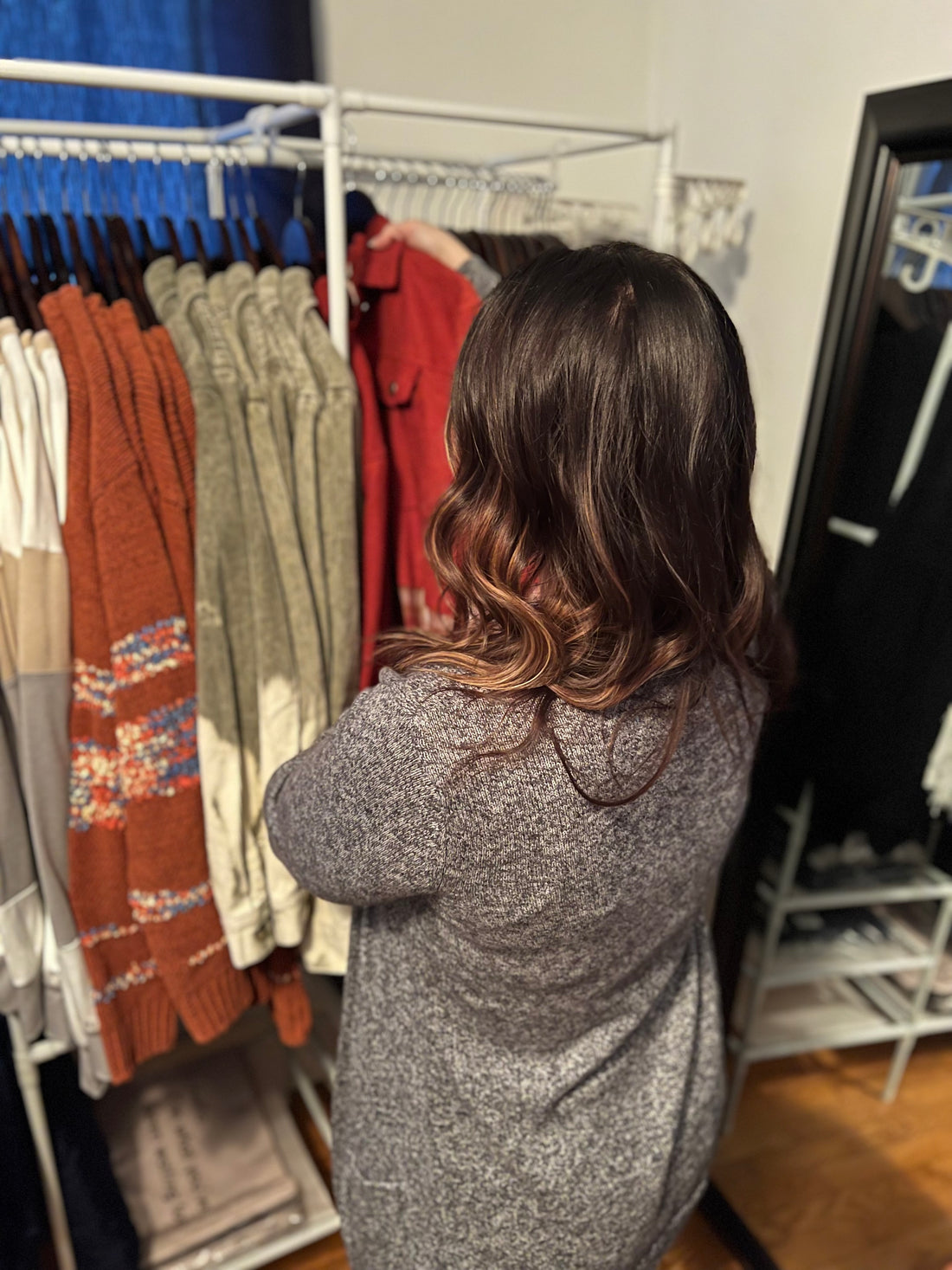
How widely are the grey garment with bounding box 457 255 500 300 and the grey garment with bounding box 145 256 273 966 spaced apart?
0.31 meters

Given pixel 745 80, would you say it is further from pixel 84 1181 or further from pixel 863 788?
pixel 84 1181

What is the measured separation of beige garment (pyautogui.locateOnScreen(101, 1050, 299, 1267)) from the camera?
1.39 metres

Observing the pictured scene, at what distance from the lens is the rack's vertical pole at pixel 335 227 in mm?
932

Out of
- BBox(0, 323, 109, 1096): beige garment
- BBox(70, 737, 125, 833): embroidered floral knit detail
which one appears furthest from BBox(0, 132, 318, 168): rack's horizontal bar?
BBox(70, 737, 125, 833): embroidered floral knit detail

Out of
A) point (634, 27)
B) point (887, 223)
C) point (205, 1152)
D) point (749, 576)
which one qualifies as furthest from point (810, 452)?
point (205, 1152)

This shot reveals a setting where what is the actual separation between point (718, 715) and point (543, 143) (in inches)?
58.3

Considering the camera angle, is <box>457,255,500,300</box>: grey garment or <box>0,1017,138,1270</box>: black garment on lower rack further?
<box>0,1017,138,1270</box>: black garment on lower rack

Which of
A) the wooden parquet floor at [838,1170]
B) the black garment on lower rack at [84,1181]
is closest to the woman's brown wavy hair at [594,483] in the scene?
the black garment on lower rack at [84,1181]

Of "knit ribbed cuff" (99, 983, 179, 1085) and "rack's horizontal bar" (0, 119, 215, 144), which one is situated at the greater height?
"rack's horizontal bar" (0, 119, 215, 144)

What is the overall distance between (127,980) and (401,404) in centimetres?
73

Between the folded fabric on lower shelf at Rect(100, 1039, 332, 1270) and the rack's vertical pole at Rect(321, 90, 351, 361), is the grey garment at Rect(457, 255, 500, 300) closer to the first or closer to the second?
the rack's vertical pole at Rect(321, 90, 351, 361)

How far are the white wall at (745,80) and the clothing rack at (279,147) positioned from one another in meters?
0.13

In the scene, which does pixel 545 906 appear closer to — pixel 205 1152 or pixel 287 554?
pixel 287 554

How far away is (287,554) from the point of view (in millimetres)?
935
